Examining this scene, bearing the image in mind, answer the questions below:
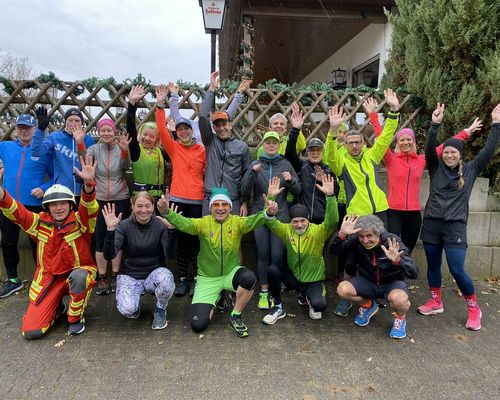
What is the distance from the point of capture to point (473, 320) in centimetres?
362

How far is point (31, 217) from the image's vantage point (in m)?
3.49

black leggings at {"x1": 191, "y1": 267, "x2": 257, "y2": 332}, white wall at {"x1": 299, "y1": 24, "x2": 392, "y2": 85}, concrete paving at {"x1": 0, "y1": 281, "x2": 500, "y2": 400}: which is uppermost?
white wall at {"x1": 299, "y1": 24, "x2": 392, "y2": 85}

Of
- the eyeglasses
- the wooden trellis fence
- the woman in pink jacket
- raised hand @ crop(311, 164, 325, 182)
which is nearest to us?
the eyeglasses

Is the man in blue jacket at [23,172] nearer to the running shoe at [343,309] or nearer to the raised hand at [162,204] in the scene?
the raised hand at [162,204]

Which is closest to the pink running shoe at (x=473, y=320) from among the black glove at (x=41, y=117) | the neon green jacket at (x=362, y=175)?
the neon green jacket at (x=362, y=175)

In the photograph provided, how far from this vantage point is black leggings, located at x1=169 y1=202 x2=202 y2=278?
13.5ft

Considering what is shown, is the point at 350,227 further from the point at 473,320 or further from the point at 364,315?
the point at 473,320

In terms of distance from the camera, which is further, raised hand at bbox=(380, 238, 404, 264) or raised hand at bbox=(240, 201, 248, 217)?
raised hand at bbox=(240, 201, 248, 217)

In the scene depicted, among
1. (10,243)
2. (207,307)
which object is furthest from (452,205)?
(10,243)

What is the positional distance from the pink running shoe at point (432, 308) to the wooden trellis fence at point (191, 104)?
2.47 meters

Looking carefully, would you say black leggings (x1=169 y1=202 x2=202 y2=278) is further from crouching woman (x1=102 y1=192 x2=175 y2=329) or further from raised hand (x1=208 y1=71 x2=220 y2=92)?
raised hand (x1=208 y1=71 x2=220 y2=92)

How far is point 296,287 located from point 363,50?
7.53 m

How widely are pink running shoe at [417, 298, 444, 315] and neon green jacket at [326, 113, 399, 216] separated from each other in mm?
1108

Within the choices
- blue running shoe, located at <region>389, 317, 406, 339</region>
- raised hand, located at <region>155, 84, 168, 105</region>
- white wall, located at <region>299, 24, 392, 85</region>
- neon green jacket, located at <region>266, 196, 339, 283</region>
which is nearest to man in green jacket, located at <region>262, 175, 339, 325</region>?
neon green jacket, located at <region>266, 196, 339, 283</region>
